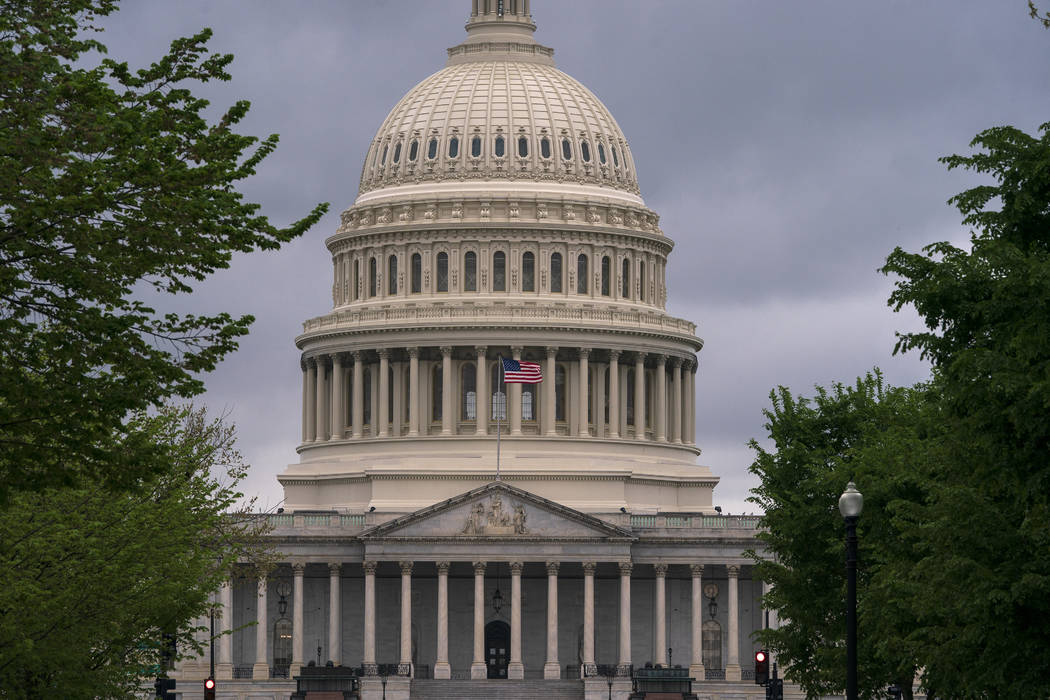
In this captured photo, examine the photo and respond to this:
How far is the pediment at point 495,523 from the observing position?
142 meters

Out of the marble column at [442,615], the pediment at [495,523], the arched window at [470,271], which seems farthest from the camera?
the arched window at [470,271]

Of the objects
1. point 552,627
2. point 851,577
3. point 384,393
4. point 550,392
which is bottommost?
point 851,577

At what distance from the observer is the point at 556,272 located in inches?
6417

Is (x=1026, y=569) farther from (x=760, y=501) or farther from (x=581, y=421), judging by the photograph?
(x=581, y=421)

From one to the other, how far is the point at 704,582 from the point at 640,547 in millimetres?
4750

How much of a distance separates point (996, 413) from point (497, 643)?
103 m

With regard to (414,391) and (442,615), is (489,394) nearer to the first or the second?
(414,391)

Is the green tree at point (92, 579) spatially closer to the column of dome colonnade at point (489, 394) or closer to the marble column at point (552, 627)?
the marble column at point (552, 627)

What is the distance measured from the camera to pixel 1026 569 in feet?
157

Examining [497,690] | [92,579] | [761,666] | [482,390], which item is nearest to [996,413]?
[92,579]

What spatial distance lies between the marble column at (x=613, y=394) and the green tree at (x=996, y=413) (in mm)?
107979

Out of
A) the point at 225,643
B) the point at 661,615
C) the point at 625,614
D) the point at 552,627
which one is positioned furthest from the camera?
the point at 661,615

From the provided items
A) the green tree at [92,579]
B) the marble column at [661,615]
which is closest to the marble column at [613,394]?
the marble column at [661,615]

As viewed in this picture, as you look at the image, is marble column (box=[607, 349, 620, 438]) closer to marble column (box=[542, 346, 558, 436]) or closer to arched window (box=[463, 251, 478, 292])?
marble column (box=[542, 346, 558, 436])
